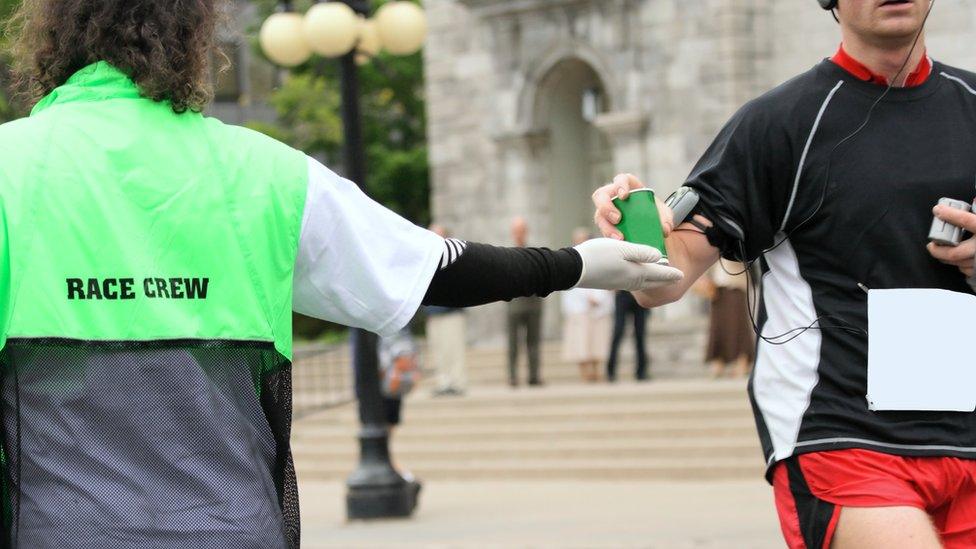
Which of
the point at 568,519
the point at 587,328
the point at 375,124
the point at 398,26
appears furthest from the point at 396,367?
the point at 375,124

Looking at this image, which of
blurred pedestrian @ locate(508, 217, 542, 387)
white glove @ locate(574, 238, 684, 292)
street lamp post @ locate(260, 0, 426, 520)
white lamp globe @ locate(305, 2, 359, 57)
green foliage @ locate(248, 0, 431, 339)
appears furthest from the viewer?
green foliage @ locate(248, 0, 431, 339)

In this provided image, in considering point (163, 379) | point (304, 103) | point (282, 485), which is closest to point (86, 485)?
point (163, 379)

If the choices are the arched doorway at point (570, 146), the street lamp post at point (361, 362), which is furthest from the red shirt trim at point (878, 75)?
the arched doorway at point (570, 146)

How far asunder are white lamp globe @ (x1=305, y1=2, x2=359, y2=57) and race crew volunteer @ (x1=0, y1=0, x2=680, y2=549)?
999 centimetres

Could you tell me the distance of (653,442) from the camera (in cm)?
1599

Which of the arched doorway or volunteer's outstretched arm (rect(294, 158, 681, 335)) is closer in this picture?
volunteer's outstretched arm (rect(294, 158, 681, 335))

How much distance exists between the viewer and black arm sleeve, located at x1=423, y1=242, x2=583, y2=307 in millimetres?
3215

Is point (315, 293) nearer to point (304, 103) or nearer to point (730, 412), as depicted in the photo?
point (730, 412)

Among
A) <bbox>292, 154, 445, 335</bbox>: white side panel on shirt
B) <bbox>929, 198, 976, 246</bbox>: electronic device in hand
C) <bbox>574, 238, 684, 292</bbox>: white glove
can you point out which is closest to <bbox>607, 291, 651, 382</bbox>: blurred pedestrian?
<bbox>929, 198, 976, 246</bbox>: electronic device in hand

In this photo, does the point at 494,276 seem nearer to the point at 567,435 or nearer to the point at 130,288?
the point at 130,288

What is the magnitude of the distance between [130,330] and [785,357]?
1839 mm

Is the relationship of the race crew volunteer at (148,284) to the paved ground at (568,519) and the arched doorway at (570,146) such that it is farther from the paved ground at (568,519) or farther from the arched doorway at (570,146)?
the arched doorway at (570,146)

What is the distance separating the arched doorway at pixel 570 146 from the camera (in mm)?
22938

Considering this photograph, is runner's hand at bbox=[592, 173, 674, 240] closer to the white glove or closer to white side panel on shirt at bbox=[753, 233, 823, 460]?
the white glove
